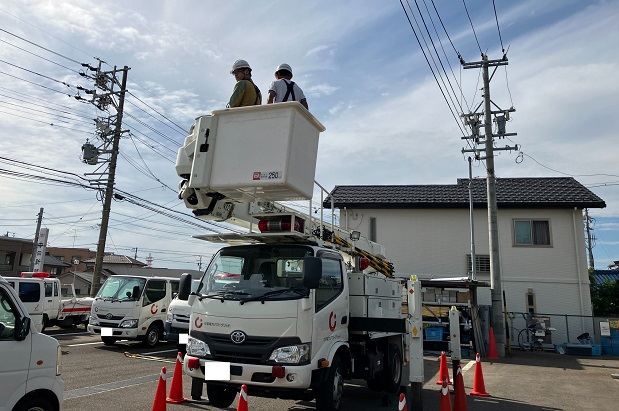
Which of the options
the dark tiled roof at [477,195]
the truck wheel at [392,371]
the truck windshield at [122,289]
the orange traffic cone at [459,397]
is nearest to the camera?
the orange traffic cone at [459,397]

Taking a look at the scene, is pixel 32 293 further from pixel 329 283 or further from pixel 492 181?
pixel 492 181

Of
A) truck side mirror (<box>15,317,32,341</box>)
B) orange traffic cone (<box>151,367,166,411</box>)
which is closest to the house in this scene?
orange traffic cone (<box>151,367,166,411</box>)

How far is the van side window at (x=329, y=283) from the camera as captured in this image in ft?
19.8

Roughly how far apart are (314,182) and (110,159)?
61.3ft

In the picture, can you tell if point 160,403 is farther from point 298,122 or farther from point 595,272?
point 595,272

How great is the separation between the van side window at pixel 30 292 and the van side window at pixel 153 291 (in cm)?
478

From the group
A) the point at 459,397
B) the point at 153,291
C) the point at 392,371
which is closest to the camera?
the point at 459,397

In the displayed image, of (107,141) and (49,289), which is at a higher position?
(107,141)

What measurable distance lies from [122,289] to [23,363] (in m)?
9.44

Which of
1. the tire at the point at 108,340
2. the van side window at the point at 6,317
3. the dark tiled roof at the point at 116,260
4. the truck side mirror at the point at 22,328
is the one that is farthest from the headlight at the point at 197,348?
the dark tiled roof at the point at 116,260

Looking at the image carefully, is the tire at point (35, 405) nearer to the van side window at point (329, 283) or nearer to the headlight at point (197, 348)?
the headlight at point (197, 348)

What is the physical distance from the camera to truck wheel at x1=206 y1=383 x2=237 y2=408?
6.32m

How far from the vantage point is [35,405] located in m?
4.39

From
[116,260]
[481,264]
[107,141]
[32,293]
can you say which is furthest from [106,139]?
[116,260]
